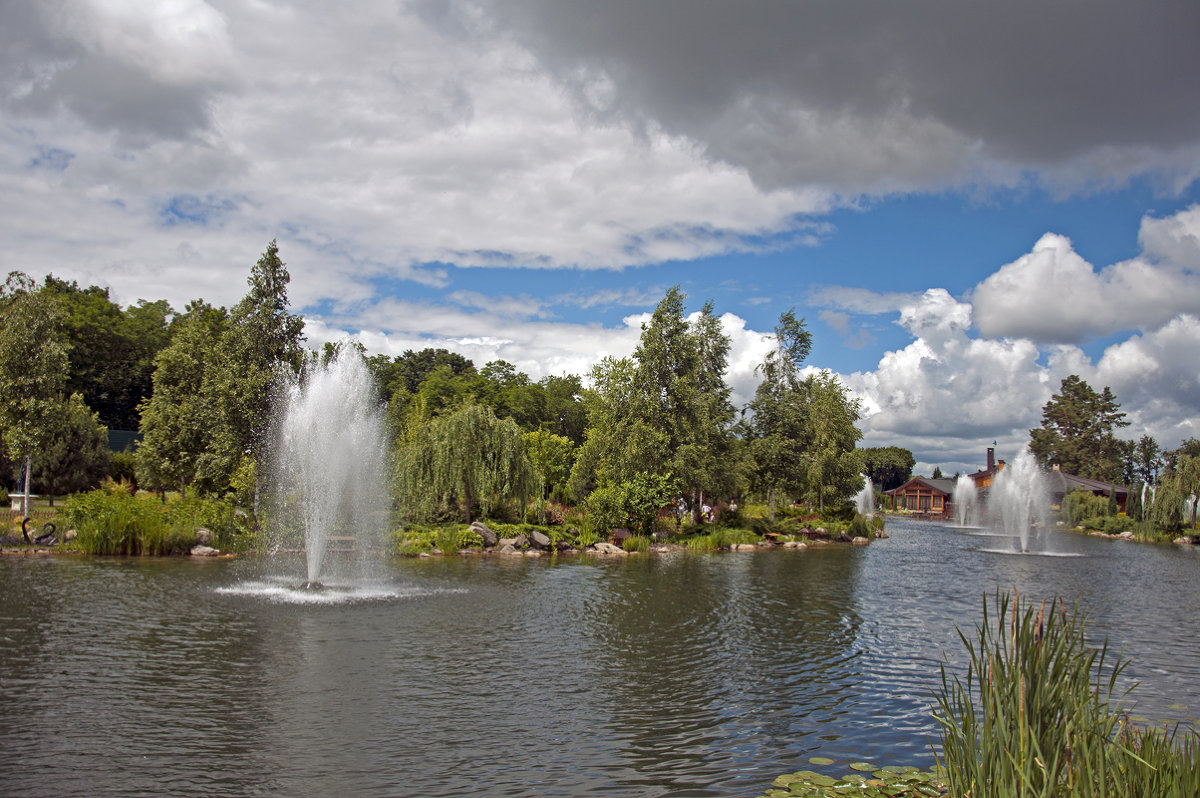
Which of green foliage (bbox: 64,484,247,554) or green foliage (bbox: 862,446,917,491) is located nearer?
green foliage (bbox: 64,484,247,554)

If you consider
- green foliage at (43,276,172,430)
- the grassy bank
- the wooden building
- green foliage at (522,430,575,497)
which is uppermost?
green foliage at (43,276,172,430)

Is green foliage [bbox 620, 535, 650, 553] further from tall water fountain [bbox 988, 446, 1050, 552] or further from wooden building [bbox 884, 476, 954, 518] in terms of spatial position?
wooden building [bbox 884, 476, 954, 518]

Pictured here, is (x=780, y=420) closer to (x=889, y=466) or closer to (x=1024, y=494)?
(x=1024, y=494)

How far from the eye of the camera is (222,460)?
34812 millimetres

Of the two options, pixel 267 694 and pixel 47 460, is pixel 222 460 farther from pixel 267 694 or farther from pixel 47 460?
pixel 267 694

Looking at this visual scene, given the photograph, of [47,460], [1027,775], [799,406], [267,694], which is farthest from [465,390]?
[1027,775]

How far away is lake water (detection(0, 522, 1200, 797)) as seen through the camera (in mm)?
8820

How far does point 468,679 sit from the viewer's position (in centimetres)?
1272

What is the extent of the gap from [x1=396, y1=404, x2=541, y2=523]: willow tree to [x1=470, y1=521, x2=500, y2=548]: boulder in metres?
1.82

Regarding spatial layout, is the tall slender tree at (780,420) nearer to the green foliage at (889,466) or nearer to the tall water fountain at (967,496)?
the tall water fountain at (967,496)

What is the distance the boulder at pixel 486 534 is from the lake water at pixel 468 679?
9143 millimetres

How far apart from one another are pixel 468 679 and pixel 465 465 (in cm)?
2418

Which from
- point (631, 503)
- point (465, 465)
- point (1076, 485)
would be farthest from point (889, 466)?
point (465, 465)

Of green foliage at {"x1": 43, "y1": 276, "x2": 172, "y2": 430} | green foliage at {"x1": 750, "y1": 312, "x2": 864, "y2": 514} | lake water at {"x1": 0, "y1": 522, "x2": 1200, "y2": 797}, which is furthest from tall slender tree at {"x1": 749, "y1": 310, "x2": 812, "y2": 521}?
green foliage at {"x1": 43, "y1": 276, "x2": 172, "y2": 430}
